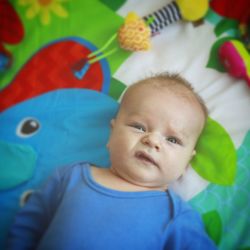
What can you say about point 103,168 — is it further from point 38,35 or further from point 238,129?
point 38,35

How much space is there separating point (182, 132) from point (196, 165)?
15 centimetres

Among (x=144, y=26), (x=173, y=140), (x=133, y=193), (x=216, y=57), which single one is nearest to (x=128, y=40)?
(x=144, y=26)

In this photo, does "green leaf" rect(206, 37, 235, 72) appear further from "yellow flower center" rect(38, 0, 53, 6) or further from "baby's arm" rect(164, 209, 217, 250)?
"yellow flower center" rect(38, 0, 53, 6)

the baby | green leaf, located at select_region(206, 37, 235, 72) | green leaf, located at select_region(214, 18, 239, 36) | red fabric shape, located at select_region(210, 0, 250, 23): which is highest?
red fabric shape, located at select_region(210, 0, 250, 23)

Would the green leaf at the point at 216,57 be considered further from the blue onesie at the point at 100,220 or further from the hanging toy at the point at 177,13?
the blue onesie at the point at 100,220

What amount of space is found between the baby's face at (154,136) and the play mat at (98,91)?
0.13 meters

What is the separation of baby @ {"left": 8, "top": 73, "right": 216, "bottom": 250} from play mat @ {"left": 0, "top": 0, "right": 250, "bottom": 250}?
0.30 feet

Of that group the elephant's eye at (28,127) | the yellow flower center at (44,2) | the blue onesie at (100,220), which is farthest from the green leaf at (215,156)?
the yellow flower center at (44,2)

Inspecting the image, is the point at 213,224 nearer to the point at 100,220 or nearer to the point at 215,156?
the point at 215,156

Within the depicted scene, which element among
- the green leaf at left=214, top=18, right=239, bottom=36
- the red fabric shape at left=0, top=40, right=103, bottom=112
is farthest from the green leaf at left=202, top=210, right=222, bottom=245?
the green leaf at left=214, top=18, right=239, bottom=36

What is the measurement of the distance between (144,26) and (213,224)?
0.67 m

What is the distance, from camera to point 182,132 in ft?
2.86

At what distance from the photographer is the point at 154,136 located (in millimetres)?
826

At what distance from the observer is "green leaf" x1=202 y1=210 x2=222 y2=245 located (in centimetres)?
89
